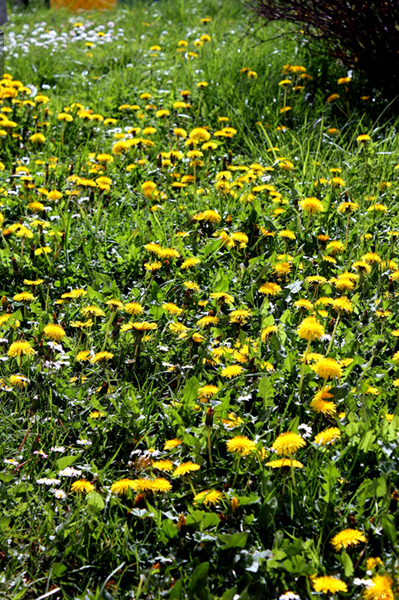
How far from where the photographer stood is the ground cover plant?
1631mm

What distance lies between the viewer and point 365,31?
4.36m

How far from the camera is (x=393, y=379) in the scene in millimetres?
2188

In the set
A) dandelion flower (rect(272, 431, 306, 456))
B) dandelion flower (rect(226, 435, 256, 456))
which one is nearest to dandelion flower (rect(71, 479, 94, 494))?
dandelion flower (rect(226, 435, 256, 456))

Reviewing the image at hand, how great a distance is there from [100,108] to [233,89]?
995mm

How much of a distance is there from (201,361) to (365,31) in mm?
3095

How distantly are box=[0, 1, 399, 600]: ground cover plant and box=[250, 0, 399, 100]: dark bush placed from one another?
22 cm

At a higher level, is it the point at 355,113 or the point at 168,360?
the point at 355,113

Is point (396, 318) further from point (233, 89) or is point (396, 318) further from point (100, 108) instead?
point (100, 108)

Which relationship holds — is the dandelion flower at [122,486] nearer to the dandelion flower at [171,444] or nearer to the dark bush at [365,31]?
the dandelion flower at [171,444]

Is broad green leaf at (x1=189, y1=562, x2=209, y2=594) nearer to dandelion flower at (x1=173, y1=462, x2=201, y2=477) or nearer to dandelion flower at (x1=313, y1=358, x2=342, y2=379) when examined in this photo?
dandelion flower at (x1=173, y1=462, x2=201, y2=477)

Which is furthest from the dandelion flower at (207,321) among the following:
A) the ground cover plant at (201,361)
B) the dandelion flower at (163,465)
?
the dandelion flower at (163,465)

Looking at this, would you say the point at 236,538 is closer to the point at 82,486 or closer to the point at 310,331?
the point at 82,486

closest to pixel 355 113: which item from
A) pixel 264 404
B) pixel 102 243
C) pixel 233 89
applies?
pixel 233 89

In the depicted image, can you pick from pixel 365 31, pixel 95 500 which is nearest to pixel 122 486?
pixel 95 500
